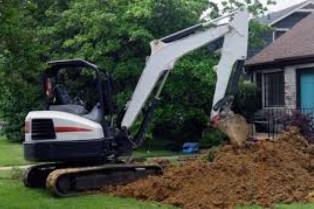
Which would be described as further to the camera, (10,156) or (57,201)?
(10,156)

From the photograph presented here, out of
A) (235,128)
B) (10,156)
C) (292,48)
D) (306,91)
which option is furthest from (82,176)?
(292,48)

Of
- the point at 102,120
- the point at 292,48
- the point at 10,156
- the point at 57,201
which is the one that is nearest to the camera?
the point at 57,201

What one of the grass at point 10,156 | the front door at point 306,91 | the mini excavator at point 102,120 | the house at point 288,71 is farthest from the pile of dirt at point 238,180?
the house at point 288,71

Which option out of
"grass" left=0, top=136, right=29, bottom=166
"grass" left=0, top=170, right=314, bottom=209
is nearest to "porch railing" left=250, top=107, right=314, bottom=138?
"grass" left=0, top=136, right=29, bottom=166

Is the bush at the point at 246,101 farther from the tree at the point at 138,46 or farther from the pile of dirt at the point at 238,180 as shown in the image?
the pile of dirt at the point at 238,180

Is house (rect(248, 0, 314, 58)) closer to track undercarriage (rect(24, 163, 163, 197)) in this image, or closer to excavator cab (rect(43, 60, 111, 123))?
excavator cab (rect(43, 60, 111, 123))

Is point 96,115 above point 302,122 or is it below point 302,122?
above

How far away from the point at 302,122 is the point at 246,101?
19.7ft

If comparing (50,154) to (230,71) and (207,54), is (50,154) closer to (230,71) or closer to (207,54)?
(230,71)

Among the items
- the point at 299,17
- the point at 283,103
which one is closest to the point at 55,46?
the point at 283,103

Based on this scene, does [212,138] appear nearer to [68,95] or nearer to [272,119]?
[272,119]

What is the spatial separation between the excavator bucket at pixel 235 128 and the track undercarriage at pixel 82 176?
166 cm

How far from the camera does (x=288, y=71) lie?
81.9 ft

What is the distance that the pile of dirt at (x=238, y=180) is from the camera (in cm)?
1138
